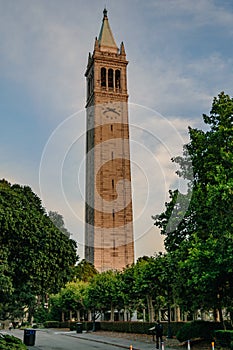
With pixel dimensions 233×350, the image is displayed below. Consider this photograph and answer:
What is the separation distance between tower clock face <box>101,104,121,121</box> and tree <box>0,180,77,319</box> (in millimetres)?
51519

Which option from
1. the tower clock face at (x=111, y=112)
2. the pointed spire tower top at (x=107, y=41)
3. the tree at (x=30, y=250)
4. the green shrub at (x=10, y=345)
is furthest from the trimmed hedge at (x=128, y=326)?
the pointed spire tower top at (x=107, y=41)

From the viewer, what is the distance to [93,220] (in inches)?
2862

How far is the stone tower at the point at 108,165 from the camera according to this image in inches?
2830

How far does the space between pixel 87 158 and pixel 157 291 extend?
4506cm

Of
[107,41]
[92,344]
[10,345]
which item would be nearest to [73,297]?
[92,344]

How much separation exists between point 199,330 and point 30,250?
1031cm

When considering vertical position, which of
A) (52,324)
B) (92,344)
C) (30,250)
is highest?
(30,250)

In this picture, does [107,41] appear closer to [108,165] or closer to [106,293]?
[108,165]

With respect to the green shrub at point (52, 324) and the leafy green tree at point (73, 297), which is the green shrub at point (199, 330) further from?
the green shrub at point (52, 324)

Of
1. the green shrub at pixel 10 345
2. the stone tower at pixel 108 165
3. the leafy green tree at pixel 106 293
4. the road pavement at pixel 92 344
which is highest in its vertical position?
the stone tower at pixel 108 165

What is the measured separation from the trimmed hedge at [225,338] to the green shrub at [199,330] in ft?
5.22

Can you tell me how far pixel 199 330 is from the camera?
24.2m

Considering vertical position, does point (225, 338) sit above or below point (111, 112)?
below

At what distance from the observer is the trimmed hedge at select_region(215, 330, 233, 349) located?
20503 mm
